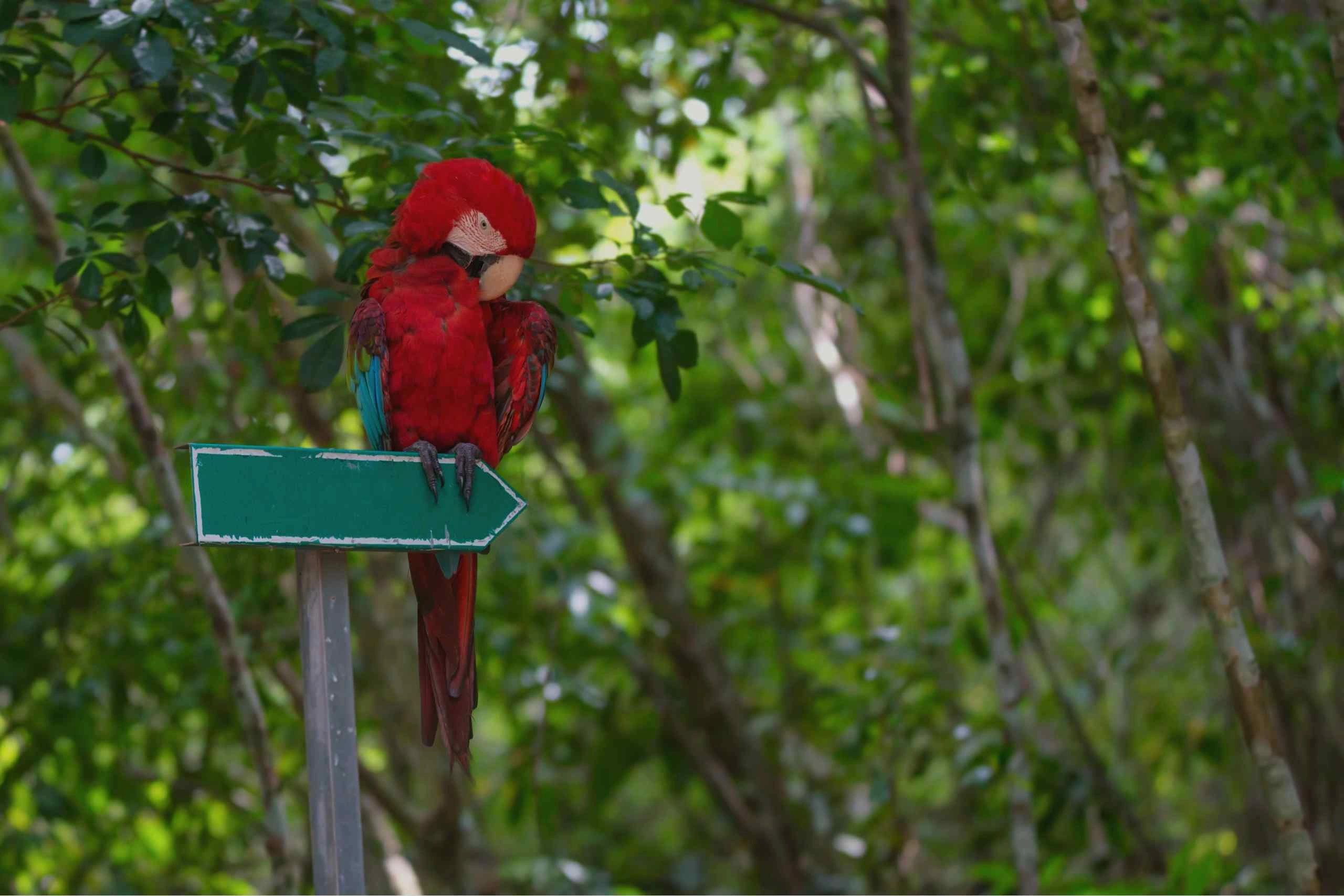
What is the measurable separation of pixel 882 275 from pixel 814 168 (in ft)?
2.22

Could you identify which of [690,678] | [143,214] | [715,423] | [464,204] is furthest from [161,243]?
[715,423]

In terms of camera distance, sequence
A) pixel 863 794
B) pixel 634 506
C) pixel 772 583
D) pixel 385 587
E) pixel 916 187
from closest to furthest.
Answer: pixel 916 187, pixel 385 587, pixel 634 506, pixel 772 583, pixel 863 794

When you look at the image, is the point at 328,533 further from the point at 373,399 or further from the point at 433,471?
the point at 373,399

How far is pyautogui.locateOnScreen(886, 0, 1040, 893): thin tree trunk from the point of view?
2.90 metres

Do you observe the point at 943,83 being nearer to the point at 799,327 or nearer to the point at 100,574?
the point at 799,327

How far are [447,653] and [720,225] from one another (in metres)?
0.87

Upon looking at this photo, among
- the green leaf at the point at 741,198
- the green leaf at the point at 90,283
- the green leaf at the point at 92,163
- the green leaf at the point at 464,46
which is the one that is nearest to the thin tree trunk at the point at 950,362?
the green leaf at the point at 741,198

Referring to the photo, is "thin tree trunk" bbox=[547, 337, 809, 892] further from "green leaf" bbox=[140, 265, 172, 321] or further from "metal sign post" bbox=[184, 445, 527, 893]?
"metal sign post" bbox=[184, 445, 527, 893]

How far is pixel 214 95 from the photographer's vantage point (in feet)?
6.57

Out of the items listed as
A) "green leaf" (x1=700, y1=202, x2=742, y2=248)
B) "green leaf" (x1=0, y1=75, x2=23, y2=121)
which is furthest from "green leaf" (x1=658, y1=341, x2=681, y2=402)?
"green leaf" (x1=0, y1=75, x2=23, y2=121)

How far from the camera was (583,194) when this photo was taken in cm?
205

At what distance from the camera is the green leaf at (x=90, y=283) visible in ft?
6.31

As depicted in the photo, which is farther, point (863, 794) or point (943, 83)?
point (863, 794)

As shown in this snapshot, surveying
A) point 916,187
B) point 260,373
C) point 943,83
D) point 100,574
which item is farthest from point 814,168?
point 100,574
